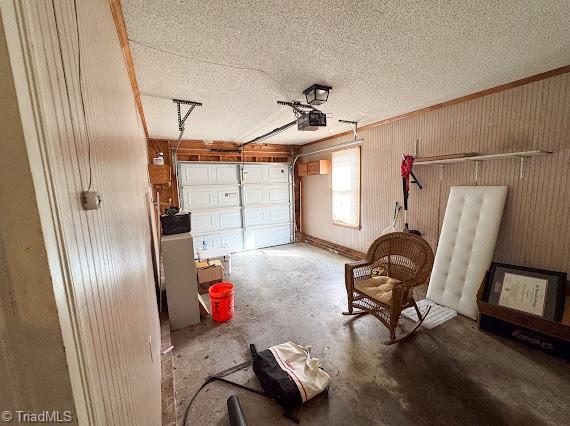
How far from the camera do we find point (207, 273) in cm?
345

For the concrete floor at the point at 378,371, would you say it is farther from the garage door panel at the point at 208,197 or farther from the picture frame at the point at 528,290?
the garage door panel at the point at 208,197

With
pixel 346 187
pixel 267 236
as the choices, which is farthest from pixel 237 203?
pixel 346 187

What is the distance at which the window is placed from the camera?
468 cm

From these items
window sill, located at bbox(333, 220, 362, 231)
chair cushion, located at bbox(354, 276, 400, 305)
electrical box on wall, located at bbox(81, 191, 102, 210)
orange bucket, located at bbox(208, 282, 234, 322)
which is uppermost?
electrical box on wall, located at bbox(81, 191, 102, 210)

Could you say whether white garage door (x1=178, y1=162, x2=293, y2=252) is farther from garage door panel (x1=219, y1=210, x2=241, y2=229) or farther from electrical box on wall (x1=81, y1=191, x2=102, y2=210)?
electrical box on wall (x1=81, y1=191, x2=102, y2=210)

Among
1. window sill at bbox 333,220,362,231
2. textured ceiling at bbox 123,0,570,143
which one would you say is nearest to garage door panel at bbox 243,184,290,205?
window sill at bbox 333,220,362,231

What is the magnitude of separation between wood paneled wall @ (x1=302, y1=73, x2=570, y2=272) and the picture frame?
219 millimetres

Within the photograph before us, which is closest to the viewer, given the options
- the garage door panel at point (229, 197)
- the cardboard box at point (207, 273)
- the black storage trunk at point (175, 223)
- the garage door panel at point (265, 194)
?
the black storage trunk at point (175, 223)

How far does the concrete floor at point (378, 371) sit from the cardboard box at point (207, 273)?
24.4 inches

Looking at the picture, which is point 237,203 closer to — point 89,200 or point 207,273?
point 207,273

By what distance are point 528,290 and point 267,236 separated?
4.74m

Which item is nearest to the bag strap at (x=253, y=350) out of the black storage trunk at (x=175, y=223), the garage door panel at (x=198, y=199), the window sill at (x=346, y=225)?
the black storage trunk at (x=175, y=223)

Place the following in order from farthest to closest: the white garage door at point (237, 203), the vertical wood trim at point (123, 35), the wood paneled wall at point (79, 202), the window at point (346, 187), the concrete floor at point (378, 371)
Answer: the white garage door at point (237, 203) → the window at point (346, 187) → the concrete floor at point (378, 371) → the vertical wood trim at point (123, 35) → the wood paneled wall at point (79, 202)

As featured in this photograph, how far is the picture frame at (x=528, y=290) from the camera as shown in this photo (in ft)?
6.90
